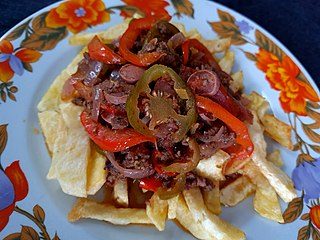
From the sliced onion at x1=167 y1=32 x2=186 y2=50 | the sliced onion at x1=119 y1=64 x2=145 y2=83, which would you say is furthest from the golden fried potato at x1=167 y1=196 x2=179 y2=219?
the sliced onion at x1=167 y1=32 x2=186 y2=50

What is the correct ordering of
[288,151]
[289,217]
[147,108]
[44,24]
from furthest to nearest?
1. [44,24]
2. [288,151]
3. [289,217]
4. [147,108]

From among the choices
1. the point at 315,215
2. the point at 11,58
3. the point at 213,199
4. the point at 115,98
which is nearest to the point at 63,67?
the point at 11,58

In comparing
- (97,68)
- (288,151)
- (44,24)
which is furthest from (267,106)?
(44,24)

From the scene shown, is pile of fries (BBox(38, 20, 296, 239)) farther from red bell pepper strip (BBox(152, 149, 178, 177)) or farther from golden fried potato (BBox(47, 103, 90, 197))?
red bell pepper strip (BBox(152, 149, 178, 177))

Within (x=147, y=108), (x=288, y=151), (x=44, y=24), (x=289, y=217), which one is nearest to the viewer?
(x=147, y=108)

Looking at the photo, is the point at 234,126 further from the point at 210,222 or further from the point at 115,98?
the point at 115,98

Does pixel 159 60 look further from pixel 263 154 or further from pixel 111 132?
pixel 263 154
